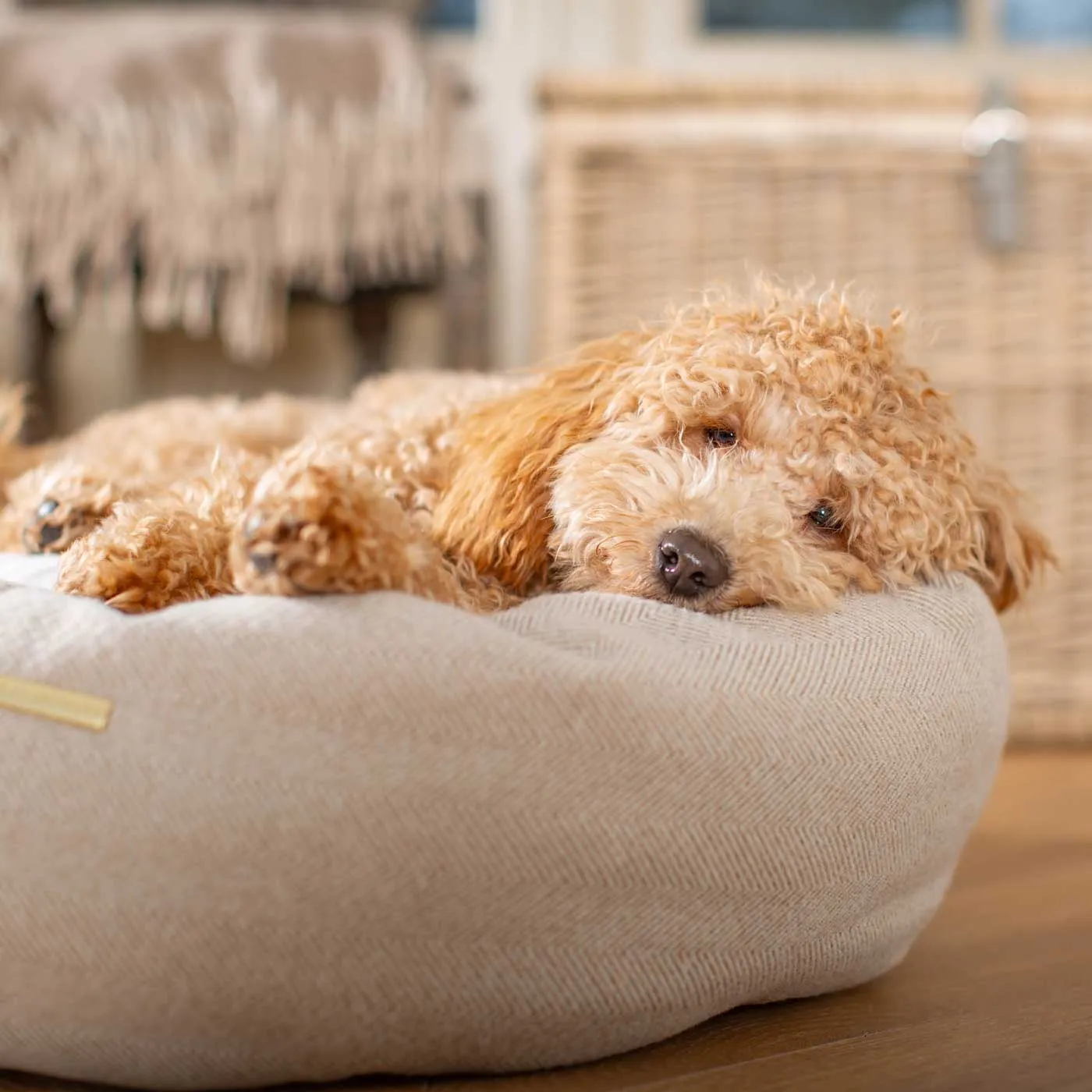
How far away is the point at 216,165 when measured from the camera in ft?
9.67

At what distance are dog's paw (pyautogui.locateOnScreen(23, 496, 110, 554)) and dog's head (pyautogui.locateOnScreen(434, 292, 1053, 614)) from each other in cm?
47

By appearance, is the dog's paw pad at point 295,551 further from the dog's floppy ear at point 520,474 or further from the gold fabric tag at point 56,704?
the dog's floppy ear at point 520,474

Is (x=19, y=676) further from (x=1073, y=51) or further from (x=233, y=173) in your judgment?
(x=1073, y=51)

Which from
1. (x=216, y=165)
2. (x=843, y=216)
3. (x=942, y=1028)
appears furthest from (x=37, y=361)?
(x=942, y=1028)

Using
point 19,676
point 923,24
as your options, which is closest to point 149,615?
point 19,676

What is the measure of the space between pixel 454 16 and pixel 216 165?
1243mm

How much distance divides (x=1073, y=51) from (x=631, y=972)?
3.68m

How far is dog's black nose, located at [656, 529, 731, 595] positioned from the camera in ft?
4.29

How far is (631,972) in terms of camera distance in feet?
3.60

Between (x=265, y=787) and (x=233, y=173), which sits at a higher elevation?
(x=233, y=173)

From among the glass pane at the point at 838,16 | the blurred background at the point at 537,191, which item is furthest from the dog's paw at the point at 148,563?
the glass pane at the point at 838,16

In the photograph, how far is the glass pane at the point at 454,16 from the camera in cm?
384

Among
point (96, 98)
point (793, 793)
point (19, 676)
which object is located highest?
point (96, 98)

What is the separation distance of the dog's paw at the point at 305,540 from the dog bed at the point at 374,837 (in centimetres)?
3
